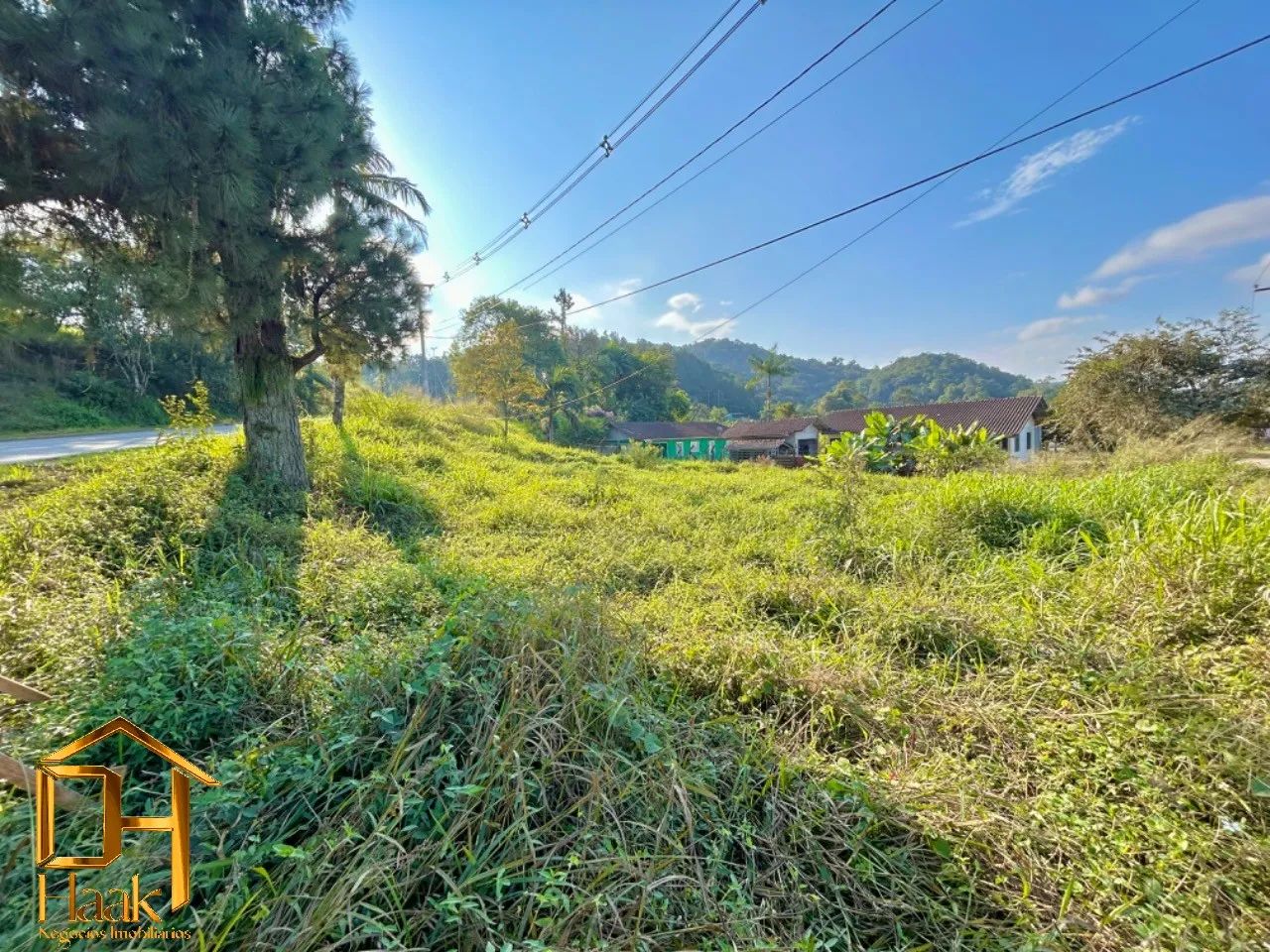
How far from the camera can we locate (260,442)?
207 inches

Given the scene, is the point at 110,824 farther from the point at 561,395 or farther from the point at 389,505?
the point at 561,395

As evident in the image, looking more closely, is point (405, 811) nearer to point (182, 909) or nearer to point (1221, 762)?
point (182, 909)

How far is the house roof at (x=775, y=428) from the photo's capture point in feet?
85.8

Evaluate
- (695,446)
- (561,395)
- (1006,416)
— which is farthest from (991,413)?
(561,395)

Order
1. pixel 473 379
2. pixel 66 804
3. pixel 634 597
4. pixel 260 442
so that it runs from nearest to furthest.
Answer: pixel 66 804
pixel 634 597
pixel 260 442
pixel 473 379

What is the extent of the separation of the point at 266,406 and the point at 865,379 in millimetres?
83492

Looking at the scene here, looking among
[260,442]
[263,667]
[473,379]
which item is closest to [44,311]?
[260,442]

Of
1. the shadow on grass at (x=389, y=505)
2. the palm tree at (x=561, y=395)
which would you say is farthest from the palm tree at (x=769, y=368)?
the shadow on grass at (x=389, y=505)

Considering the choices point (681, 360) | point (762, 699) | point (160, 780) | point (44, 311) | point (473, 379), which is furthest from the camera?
point (681, 360)

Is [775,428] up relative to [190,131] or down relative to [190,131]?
down

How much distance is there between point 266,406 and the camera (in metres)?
5.27

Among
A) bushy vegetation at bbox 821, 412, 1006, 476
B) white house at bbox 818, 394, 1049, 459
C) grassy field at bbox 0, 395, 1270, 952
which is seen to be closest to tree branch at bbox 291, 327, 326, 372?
grassy field at bbox 0, 395, 1270, 952

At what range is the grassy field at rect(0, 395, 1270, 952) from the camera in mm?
1245

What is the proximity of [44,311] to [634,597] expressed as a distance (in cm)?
536
